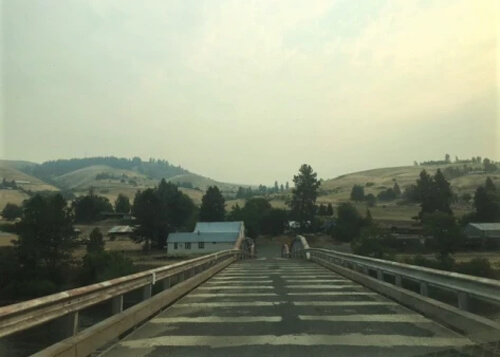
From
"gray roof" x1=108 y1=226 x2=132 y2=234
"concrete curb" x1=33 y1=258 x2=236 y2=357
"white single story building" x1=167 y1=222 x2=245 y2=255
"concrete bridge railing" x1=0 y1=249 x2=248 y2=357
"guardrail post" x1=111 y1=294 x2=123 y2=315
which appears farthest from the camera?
"gray roof" x1=108 y1=226 x2=132 y2=234

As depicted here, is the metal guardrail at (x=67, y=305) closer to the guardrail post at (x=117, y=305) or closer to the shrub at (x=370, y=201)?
the guardrail post at (x=117, y=305)

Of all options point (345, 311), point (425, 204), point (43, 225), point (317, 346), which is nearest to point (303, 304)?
point (345, 311)

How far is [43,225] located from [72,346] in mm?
88483

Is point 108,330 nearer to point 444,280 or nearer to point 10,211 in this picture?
point 444,280

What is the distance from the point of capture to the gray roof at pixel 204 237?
108 meters

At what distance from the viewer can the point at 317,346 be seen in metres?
7.43

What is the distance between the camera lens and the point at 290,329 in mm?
8711

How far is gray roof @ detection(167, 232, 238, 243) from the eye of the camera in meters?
108

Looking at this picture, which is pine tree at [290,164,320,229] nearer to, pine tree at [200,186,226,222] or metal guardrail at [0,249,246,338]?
pine tree at [200,186,226,222]

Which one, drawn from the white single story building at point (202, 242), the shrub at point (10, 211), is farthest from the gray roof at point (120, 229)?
the shrub at point (10, 211)

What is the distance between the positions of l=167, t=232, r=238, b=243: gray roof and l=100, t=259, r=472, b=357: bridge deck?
95.3m

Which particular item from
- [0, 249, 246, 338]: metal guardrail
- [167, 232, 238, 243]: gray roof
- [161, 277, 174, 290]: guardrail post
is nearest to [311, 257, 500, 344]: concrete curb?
[161, 277, 174, 290]: guardrail post

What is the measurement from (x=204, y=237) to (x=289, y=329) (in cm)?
10297

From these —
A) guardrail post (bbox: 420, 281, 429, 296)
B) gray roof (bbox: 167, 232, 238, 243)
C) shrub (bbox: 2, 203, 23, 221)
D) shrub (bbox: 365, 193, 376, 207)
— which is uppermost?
shrub (bbox: 365, 193, 376, 207)
